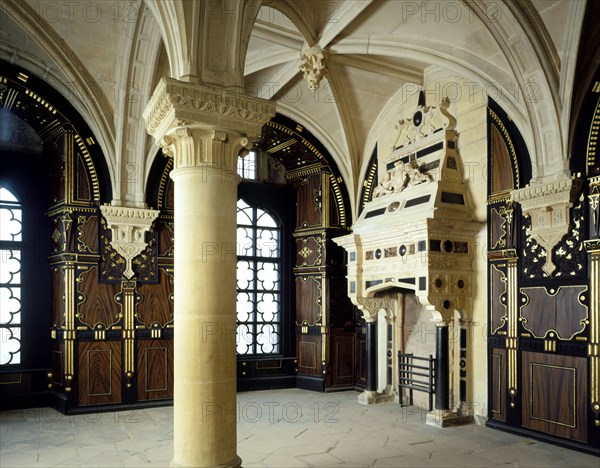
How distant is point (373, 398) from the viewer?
8.68m

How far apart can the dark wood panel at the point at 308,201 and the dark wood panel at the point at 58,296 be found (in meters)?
4.30

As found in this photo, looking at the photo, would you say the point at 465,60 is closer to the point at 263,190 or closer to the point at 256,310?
the point at 263,190

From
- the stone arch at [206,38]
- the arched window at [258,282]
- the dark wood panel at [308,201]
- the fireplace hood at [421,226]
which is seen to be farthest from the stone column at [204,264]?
the arched window at [258,282]

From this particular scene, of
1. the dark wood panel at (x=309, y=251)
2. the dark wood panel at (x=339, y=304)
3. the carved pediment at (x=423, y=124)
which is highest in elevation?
the carved pediment at (x=423, y=124)

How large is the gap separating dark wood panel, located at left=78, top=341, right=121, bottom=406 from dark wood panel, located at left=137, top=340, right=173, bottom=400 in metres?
0.33

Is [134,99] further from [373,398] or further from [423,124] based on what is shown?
[373,398]

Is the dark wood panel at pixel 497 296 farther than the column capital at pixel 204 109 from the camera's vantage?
Yes

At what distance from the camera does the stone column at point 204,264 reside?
4.01 m

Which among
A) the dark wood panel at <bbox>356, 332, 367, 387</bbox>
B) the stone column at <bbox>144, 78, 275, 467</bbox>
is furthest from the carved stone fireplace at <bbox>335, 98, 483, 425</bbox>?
the stone column at <bbox>144, 78, 275, 467</bbox>

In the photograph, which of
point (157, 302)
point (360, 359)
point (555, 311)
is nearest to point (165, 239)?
point (157, 302)

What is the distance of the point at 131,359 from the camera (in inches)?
334

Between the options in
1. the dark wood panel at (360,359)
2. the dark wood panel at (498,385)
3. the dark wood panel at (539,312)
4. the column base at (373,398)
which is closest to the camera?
the dark wood panel at (539,312)

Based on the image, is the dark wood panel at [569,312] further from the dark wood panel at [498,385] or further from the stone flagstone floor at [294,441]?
the stone flagstone floor at [294,441]

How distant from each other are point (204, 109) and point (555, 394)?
5078 mm
